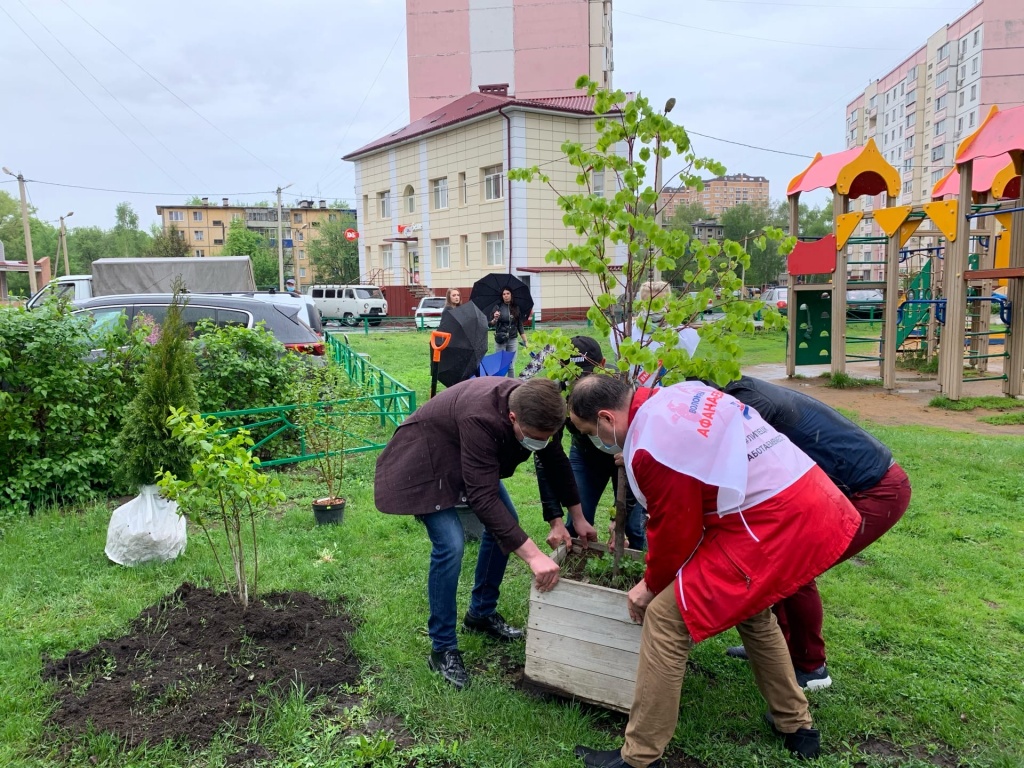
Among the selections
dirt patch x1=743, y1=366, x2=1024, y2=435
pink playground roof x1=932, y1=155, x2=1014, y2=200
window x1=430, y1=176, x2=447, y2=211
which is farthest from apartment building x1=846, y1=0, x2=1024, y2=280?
dirt patch x1=743, y1=366, x2=1024, y2=435

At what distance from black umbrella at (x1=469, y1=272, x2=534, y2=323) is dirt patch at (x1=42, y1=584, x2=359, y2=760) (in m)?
6.11

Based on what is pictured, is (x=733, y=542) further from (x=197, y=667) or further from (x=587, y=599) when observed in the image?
(x=197, y=667)

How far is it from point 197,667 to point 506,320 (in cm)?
694

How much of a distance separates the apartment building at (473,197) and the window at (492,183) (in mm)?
42

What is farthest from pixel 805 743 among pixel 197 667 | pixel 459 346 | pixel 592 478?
pixel 459 346

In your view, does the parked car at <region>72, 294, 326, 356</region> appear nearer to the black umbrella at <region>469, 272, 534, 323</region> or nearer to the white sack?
the black umbrella at <region>469, 272, 534, 323</region>

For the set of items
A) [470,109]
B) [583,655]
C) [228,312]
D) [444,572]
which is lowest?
[583,655]

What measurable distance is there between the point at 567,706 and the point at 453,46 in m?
38.0

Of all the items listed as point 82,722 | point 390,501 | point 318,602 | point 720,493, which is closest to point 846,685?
point 720,493

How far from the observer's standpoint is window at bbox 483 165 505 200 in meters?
29.6

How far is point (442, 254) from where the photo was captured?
3341 cm

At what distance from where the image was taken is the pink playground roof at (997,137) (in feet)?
30.4

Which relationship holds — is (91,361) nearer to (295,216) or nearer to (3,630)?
(3,630)

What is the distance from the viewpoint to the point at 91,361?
19.4ft
